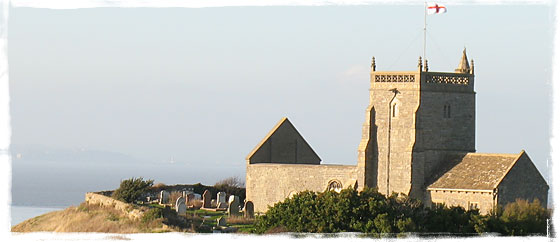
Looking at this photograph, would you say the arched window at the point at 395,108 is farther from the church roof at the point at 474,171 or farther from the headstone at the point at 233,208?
the headstone at the point at 233,208

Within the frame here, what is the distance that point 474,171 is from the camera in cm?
5722

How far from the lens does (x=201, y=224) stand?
169 feet

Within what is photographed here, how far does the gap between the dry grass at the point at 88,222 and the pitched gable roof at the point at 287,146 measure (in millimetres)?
12720

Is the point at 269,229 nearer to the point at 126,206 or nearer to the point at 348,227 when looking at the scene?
the point at 348,227

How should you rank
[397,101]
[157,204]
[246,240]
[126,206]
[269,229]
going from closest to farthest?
[246,240] → [269,229] → [126,206] → [397,101] → [157,204]

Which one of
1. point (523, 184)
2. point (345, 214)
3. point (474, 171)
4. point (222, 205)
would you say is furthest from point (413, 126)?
point (222, 205)

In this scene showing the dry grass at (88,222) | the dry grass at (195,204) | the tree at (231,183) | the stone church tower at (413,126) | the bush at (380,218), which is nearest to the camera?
the bush at (380,218)

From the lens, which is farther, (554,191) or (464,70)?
(464,70)

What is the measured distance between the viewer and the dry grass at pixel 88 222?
50156 mm

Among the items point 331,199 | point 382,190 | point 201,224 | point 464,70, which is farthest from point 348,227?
point 464,70

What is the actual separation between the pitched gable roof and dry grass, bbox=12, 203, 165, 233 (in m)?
12.7

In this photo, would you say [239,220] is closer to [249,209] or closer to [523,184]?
[249,209]

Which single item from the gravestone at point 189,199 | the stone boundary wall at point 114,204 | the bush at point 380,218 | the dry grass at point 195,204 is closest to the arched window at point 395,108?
the bush at point 380,218

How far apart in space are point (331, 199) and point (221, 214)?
38.2 ft
